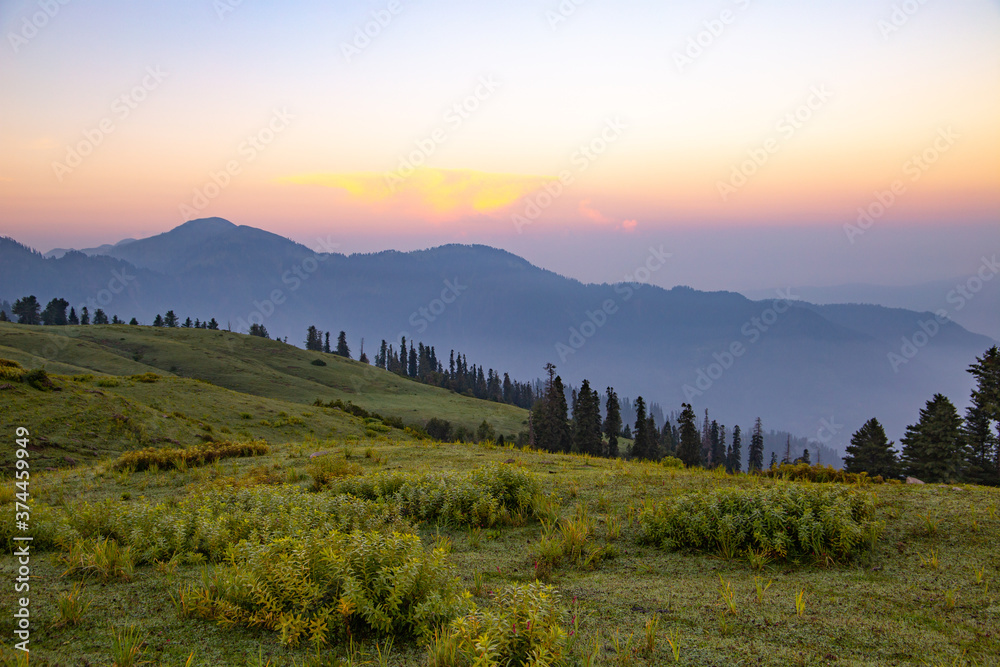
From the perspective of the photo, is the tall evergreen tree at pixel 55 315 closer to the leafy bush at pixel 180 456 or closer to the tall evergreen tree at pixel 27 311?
the tall evergreen tree at pixel 27 311

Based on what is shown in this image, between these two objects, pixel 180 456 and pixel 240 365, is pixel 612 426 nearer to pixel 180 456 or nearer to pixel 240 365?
pixel 240 365

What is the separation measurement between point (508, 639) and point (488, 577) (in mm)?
2808

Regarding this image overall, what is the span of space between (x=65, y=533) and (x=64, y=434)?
58.4ft

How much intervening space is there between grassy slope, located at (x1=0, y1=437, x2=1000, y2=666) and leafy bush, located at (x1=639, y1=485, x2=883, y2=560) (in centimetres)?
28

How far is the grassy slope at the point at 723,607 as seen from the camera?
483 centimetres

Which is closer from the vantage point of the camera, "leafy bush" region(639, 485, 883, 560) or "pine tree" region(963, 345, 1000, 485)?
"leafy bush" region(639, 485, 883, 560)

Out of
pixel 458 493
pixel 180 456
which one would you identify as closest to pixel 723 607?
pixel 458 493

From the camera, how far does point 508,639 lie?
4.32 metres

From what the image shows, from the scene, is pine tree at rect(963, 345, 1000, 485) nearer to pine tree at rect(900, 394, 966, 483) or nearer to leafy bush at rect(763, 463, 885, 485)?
pine tree at rect(900, 394, 966, 483)

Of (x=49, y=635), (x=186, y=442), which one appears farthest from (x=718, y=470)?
(x=186, y=442)

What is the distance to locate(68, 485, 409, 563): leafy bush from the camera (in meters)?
7.42

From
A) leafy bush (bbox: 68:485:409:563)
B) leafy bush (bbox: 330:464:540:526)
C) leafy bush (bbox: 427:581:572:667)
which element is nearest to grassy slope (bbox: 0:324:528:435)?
leafy bush (bbox: 68:485:409:563)

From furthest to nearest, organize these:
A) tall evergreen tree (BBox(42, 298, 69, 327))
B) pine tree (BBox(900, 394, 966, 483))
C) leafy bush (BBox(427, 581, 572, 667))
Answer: tall evergreen tree (BBox(42, 298, 69, 327)) < pine tree (BBox(900, 394, 966, 483)) < leafy bush (BBox(427, 581, 572, 667))

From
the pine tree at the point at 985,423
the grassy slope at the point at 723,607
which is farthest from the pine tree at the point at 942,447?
the grassy slope at the point at 723,607
